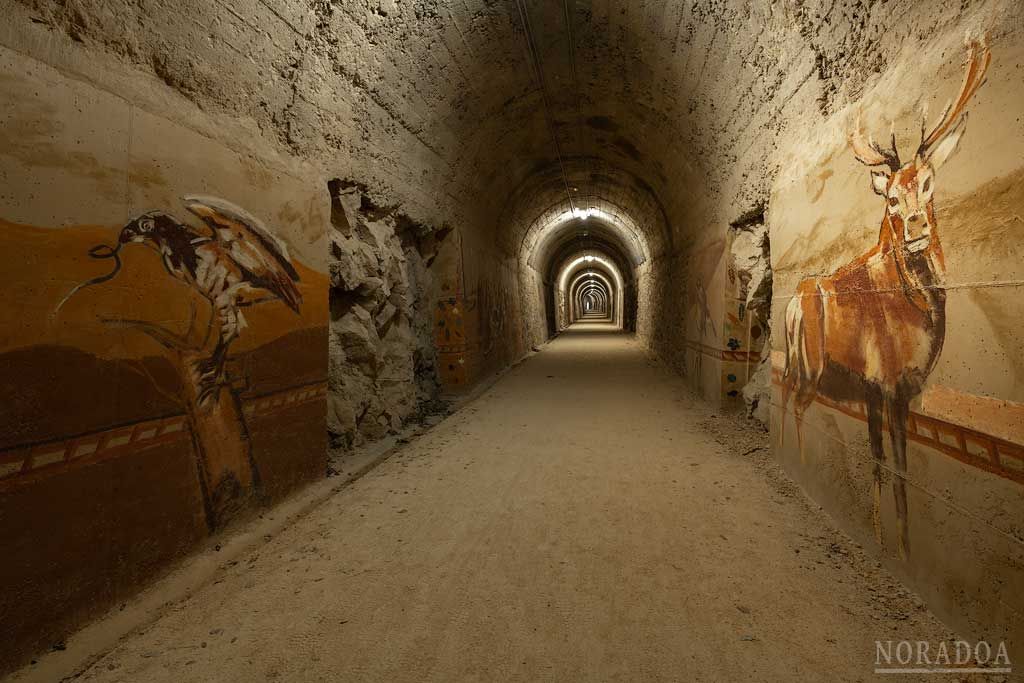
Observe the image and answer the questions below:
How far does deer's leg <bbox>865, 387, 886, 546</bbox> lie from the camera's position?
104 inches

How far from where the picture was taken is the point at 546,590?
250 centimetres

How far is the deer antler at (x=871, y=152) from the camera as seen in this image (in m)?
2.49

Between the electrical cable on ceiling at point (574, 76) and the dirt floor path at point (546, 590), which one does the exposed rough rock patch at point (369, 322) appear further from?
the electrical cable on ceiling at point (574, 76)

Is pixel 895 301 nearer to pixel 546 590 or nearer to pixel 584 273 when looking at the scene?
pixel 546 590

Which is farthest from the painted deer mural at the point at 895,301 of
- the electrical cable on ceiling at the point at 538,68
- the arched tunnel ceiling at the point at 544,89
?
the electrical cable on ceiling at the point at 538,68

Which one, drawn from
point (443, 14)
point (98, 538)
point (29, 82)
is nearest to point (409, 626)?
point (98, 538)

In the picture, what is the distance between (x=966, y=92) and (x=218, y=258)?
4.11 meters

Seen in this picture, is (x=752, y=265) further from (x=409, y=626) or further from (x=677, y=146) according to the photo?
(x=409, y=626)

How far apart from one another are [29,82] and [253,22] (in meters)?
1.67

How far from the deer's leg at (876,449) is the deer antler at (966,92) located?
138 centimetres

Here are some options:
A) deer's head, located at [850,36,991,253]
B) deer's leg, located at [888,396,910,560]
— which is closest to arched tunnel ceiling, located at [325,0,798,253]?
deer's head, located at [850,36,991,253]

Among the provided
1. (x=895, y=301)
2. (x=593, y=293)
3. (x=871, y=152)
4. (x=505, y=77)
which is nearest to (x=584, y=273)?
(x=593, y=293)

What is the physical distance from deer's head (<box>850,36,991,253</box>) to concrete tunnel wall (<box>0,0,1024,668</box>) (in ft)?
0.23

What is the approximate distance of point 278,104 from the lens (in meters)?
3.54
